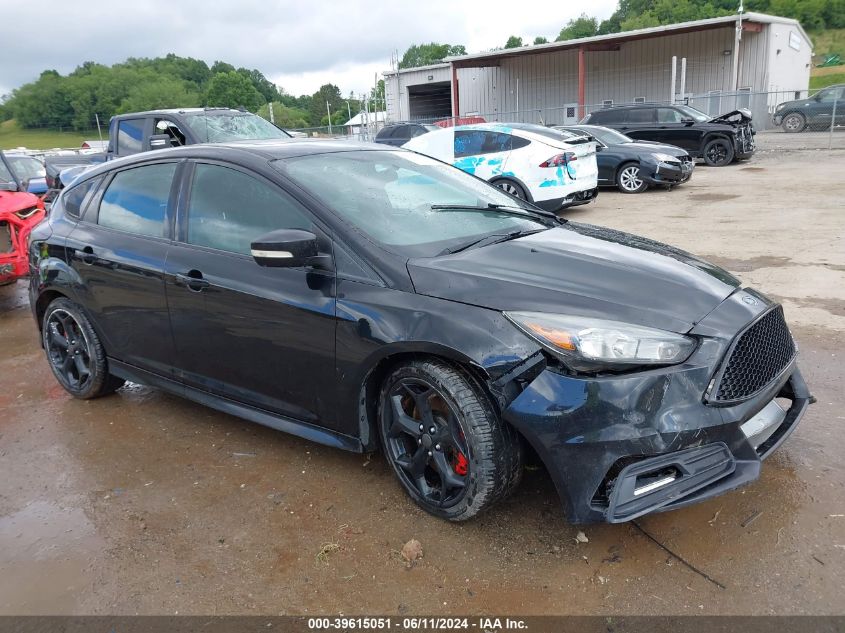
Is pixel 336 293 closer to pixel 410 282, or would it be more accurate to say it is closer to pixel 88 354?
pixel 410 282

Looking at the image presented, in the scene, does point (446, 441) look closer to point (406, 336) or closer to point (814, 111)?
point (406, 336)

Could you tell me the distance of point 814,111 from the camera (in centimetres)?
2534

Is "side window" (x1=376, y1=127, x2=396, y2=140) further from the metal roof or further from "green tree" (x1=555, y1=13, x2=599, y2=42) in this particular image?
"green tree" (x1=555, y1=13, x2=599, y2=42)

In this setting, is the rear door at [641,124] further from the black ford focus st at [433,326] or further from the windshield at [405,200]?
the windshield at [405,200]

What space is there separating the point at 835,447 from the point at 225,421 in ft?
11.1

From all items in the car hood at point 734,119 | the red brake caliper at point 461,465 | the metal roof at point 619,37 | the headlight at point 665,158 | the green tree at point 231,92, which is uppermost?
the green tree at point 231,92

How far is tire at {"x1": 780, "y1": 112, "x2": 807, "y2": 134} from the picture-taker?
84.7 feet

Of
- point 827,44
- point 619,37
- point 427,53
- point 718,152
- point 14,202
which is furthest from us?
point 427,53

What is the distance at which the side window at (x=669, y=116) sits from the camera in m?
17.5

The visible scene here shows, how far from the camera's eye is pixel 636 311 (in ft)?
8.62

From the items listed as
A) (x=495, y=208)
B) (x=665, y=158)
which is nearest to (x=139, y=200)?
(x=495, y=208)

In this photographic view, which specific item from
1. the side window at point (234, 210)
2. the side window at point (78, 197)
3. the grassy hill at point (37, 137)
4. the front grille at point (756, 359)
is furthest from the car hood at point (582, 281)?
the grassy hill at point (37, 137)

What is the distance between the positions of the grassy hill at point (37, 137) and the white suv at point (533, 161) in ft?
235

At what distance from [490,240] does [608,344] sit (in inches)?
40.2
